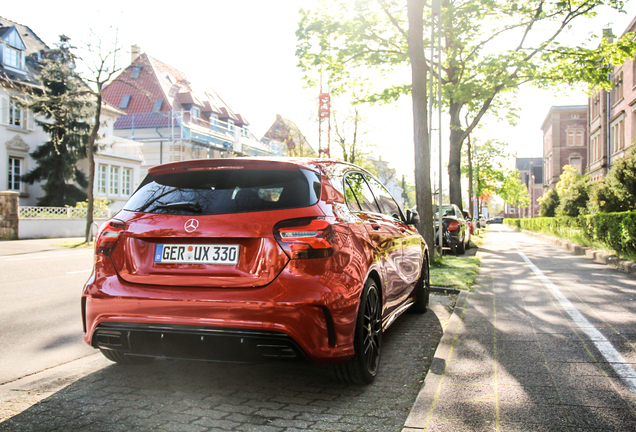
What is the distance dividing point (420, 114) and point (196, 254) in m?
9.57

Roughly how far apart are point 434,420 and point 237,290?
1.41 metres

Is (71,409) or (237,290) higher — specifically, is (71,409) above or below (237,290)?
below

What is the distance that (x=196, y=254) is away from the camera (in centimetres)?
346

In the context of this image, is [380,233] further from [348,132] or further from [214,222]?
[348,132]

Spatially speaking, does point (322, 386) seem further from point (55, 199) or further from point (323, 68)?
point (55, 199)

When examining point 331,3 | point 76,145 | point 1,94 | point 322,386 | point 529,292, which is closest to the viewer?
point 322,386

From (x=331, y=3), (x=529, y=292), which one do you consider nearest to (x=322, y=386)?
(x=529, y=292)

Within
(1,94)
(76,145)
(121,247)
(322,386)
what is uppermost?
(1,94)

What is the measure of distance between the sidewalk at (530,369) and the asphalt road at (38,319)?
330 cm

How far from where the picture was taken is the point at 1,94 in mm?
28516

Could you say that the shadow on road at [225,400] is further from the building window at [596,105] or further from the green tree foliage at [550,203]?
the building window at [596,105]

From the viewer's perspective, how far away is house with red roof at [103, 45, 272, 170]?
135 ft

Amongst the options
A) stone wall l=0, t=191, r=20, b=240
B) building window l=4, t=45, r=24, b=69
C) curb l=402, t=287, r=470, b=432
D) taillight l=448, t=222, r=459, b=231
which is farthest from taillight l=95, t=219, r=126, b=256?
building window l=4, t=45, r=24, b=69

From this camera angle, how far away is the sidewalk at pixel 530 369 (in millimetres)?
3197
